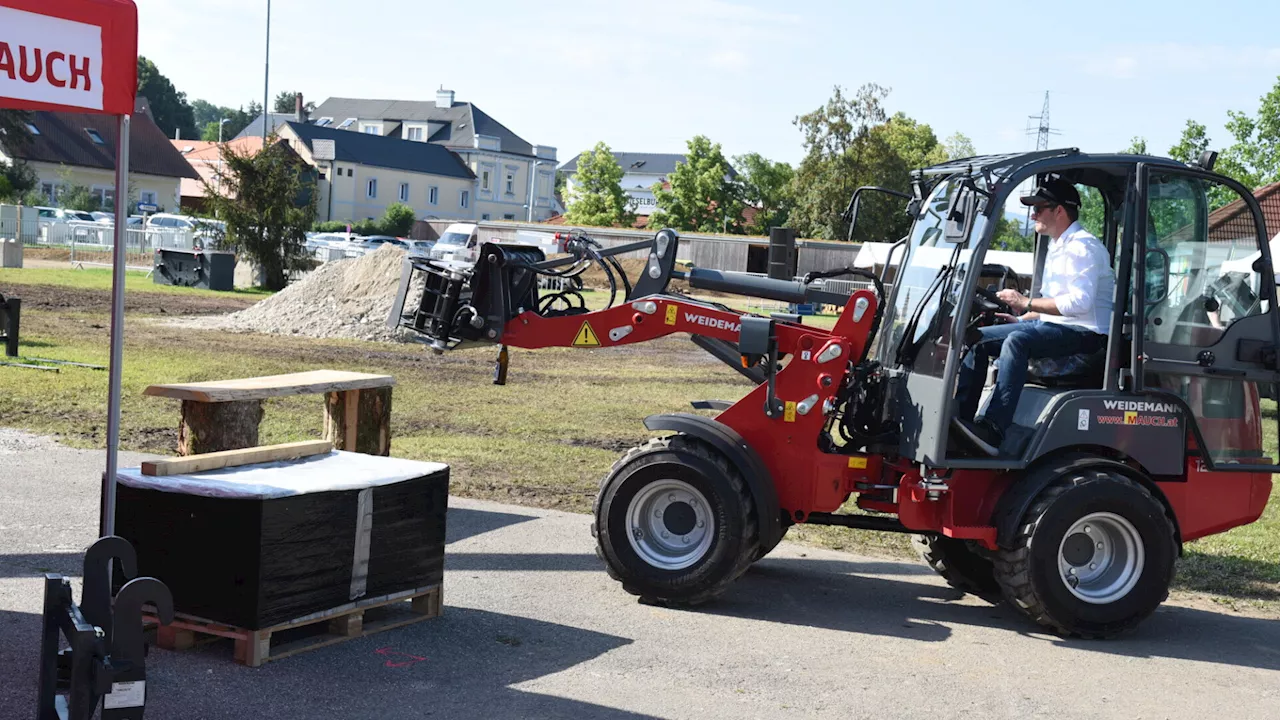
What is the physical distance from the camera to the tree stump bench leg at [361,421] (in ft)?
31.9

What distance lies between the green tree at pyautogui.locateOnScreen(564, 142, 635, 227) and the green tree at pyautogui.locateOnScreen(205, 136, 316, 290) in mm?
49821

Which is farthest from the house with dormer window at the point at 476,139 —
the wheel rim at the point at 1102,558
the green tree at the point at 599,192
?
the wheel rim at the point at 1102,558

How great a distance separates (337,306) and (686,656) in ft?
66.1

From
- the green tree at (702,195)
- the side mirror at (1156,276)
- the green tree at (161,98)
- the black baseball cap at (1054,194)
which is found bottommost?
the side mirror at (1156,276)

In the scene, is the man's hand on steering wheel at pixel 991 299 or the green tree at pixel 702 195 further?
the green tree at pixel 702 195

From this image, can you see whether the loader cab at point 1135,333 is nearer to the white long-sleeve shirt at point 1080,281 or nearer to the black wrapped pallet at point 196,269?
the white long-sleeve shirt at point 1080,281

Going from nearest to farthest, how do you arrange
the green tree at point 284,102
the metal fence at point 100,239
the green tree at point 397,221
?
the metal fence at point 100,239 < the green tree at point 397,221 < the green tree at point 284,102

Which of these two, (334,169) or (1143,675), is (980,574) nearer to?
(1143,675)

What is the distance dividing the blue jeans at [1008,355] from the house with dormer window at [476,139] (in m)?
101

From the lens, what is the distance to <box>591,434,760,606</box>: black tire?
745 cm

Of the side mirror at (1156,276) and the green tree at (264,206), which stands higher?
the green tree at (264,206)

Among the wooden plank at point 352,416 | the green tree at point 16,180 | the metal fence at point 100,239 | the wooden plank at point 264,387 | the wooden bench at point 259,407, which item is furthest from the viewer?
the green tree at point 16,180

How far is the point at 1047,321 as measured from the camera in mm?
7445

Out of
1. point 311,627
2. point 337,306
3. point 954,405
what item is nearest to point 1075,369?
point 954,405
